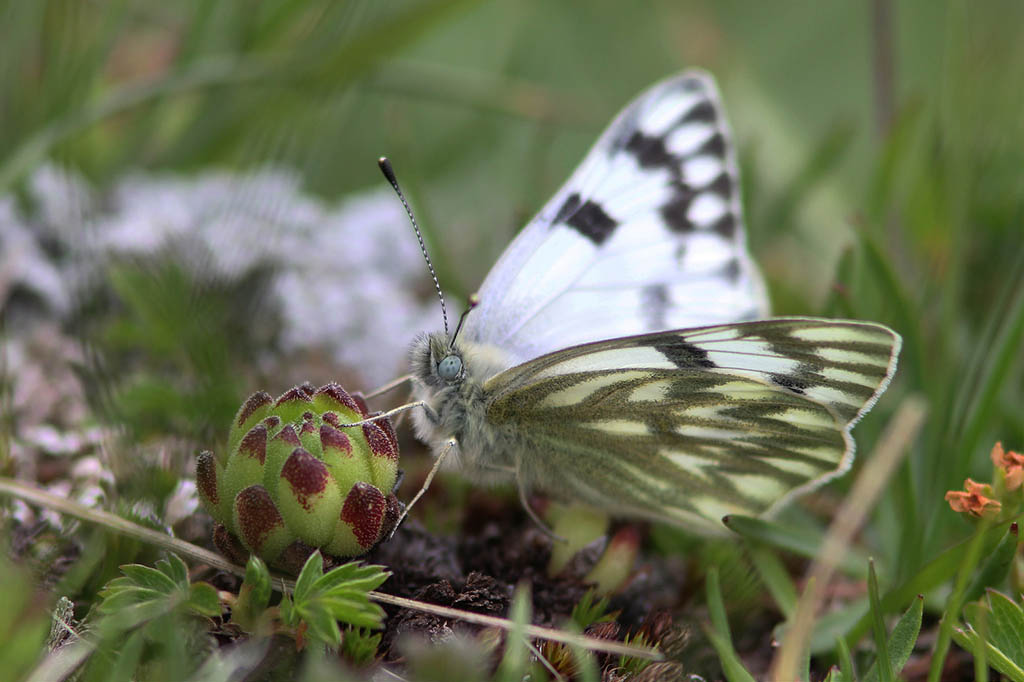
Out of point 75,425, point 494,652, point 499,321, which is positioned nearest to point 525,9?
point 499,321

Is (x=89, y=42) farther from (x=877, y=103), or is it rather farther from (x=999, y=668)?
(x=999, y=668)

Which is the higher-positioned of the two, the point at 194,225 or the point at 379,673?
the point at 194,225

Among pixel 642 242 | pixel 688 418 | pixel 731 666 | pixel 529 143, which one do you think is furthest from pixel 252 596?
pixel 529 143

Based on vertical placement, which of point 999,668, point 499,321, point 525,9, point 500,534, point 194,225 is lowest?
point 999,668

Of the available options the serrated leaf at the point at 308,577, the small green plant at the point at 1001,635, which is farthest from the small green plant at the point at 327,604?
the small green plant at the point at 1001,635

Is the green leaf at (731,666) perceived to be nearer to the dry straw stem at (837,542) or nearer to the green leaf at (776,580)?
the dry straw stem at (837,542)
